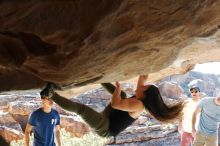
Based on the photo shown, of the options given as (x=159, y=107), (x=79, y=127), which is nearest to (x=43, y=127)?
(x=159, y=107)

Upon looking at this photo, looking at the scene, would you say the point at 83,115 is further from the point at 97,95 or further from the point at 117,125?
the point at 97,95

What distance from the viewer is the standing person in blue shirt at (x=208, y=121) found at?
A: 6223 mm

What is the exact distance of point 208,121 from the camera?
20.7 feet

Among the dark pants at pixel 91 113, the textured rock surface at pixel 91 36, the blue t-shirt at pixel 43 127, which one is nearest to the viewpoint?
the textured rock surface at pixel 91 36

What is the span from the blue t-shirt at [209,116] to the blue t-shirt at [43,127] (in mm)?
2228

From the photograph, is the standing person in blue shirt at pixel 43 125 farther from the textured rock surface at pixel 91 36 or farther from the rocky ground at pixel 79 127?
the rocky ground at pixel 79 127

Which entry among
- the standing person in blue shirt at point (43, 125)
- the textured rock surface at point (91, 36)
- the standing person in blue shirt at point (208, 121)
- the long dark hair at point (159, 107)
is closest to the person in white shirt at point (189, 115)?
the standing person in blue shirt at point (208, 121)

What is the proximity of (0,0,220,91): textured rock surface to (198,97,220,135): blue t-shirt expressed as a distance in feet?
6.90

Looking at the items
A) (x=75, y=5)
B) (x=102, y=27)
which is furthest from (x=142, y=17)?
(x=75, y=5)

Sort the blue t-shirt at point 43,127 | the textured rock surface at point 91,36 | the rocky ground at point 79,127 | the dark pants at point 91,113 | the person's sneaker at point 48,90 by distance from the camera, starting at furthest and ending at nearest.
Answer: the rocky ground at point 79,127 → the blue t-shirt at point 43,127 → the dark pants at point 91,113 → the person's sneaker at point 48,90 → the textured rock surface at point 91,36

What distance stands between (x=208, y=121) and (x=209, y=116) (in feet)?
0.27

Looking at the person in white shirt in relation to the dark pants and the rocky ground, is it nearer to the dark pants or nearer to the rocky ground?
the dark pants

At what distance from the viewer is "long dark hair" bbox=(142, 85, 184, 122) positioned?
15.8ft

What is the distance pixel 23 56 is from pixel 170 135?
1346 centimetres
